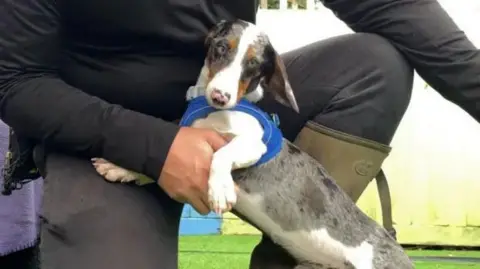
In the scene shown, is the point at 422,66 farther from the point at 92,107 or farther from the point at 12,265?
the point at 12,265

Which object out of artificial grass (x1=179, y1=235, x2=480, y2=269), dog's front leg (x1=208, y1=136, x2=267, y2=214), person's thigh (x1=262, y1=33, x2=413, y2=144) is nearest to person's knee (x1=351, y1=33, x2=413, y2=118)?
person's thigh (x1=262, y1=33, x2=413, y2=144)

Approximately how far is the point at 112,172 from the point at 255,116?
0.26 m

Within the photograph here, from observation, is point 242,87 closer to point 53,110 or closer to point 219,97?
point 219,97

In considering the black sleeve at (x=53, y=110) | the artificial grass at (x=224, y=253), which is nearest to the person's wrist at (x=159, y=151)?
the black sleeve at (x=53, y=110)

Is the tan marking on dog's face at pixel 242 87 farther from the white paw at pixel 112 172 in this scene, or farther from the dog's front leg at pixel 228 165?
the white paw at pixel 112 172

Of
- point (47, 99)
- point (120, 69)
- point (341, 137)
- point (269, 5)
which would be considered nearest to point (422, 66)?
point (341, 137)

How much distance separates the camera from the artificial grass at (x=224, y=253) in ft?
8.87

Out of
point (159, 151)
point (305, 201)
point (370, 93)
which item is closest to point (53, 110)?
point (159, 151)

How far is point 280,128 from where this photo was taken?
1.60m

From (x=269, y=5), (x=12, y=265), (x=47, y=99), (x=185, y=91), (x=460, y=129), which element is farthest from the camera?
(x=269, y=5)

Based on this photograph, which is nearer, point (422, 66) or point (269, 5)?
point (422, 66)

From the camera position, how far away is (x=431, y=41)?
60.2 inches

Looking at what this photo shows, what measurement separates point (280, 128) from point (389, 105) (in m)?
0.21

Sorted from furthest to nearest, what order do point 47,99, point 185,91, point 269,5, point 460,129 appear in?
point 269,5 → point 460,129 → point 185,91 → point 47,99
